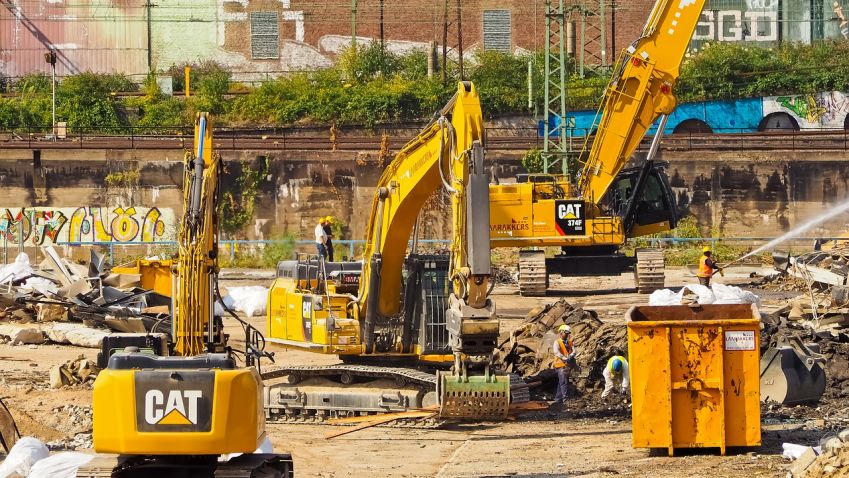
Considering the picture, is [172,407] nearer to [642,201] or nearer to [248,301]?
[248,301]

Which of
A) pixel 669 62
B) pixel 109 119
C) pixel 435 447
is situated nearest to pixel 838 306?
pixel 669 62

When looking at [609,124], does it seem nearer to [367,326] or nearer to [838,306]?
[838,306]

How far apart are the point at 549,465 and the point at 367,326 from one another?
192 inches

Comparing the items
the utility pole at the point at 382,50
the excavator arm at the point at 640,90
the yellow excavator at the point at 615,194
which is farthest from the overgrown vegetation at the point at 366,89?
the excavator arm at the point at 640,90

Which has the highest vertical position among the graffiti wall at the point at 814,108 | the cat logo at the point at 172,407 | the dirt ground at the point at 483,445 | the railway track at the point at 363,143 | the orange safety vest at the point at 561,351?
the graffiti wall at the point at 814,108

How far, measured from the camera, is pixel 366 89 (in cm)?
5262

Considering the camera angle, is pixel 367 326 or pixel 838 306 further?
pixel 838 306

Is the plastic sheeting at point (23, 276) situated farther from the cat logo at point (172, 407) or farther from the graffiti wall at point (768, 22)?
the graffiti wall at point (768, 22)

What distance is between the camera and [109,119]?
53.3 meters

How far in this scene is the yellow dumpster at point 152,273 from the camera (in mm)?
30359

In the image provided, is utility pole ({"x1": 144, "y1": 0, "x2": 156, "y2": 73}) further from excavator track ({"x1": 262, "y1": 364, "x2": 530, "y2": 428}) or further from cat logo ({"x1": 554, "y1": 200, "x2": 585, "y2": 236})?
excavator track ({"x1": 262, "y1": 364, "x2": 530, "y2": 428})

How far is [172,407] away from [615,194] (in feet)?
76.4

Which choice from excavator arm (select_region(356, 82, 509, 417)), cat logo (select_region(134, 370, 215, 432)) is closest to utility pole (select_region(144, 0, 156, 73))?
excavator arm (select_region(356, 82, 509, 417))

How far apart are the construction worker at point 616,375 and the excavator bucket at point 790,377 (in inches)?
81.4
